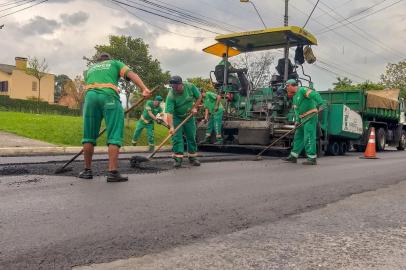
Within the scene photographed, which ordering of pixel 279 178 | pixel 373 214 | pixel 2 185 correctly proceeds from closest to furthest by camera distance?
pixel 373 214
pixel 2 185
pixel 279 178

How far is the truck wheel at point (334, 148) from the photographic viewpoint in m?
12.8

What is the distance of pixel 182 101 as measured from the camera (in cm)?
815

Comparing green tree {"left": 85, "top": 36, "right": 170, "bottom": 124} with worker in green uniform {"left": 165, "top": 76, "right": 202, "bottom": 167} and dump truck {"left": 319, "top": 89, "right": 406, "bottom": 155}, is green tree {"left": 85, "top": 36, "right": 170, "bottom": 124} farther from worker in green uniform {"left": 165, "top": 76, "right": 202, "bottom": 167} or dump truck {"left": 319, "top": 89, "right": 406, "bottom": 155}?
worker in green uniform {"left": 165, "top": 76, "right": 202, "bottom": 167}

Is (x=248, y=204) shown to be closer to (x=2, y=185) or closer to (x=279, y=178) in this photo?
(x=279, y=178)

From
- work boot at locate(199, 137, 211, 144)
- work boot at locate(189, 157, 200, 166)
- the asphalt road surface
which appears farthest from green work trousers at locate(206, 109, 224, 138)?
the asphalt road surface

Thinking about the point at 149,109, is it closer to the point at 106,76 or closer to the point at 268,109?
the point at 268,109

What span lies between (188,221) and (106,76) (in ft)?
9.13

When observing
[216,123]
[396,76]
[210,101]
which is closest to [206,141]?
[216,123]

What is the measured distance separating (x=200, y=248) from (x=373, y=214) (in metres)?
2.16

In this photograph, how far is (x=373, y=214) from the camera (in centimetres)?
448

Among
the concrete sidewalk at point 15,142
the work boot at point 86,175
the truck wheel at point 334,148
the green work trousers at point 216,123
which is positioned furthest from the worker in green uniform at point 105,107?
the truck wheel at point 334,148

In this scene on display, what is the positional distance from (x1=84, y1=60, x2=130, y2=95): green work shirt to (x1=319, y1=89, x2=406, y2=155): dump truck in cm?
→ 673

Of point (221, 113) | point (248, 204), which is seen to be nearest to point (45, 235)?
point (248, 204)

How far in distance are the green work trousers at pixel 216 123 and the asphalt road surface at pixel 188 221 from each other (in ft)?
17.5
